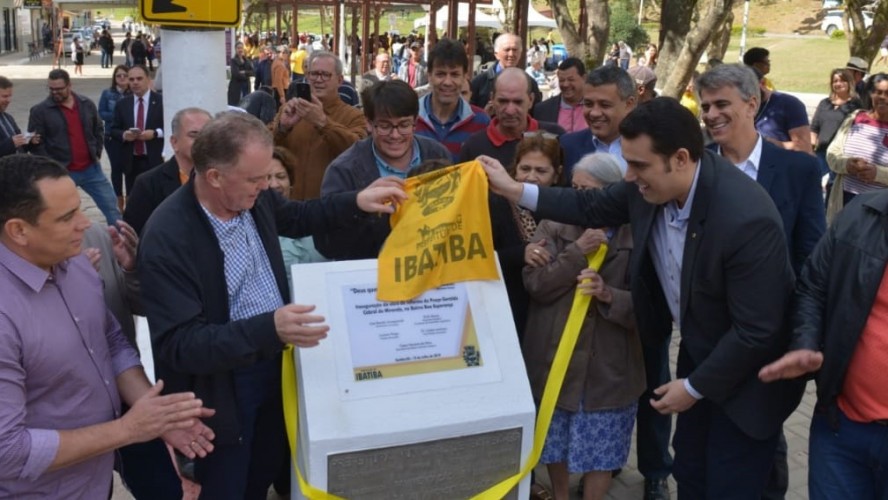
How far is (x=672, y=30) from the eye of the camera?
43.7 feet

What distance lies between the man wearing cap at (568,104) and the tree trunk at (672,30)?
7.19m

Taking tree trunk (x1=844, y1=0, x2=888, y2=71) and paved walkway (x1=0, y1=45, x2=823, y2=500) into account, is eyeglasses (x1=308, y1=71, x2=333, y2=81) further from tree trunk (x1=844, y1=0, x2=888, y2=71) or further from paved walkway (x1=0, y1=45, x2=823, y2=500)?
tree trunk (x1=844, y1=0, x2=888, y2=71)

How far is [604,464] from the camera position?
4.00 metres

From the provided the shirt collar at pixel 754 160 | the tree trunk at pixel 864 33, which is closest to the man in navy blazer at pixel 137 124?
the shirt collar at pixel 754 160

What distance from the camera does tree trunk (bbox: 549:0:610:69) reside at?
510 inches

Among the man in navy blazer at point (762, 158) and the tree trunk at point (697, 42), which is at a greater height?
the tree trunk at point (697, 42)

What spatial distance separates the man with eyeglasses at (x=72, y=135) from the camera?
9.00m

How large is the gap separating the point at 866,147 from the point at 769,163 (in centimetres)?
291

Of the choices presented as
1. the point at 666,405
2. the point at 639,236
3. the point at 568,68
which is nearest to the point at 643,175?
the point at 639,236

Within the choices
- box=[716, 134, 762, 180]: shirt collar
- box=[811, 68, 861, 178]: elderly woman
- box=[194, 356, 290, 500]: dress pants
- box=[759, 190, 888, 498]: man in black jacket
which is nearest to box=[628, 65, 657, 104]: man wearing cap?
box=[811, 68, 861, 178]: elderly woman

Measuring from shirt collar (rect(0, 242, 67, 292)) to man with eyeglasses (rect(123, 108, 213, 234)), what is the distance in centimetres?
189

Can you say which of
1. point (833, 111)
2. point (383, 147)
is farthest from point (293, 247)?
point (833, 111)

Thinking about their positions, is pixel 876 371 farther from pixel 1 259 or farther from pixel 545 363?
pixel 1 259

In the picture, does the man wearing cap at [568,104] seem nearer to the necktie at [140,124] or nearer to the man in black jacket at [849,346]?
the man in black jacket at [849,346]
